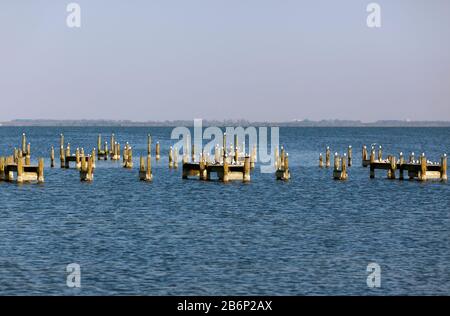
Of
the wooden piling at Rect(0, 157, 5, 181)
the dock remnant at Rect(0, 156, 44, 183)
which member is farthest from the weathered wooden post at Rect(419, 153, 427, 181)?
the wooden piling at Rect(0, 157, 5, 181)

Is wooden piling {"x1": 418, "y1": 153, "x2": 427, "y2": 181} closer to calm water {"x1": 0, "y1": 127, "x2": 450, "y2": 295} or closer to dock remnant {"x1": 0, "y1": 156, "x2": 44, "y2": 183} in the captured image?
calm water {"x1": 0, "y1": 127, "x2": 450, "y2": 295}

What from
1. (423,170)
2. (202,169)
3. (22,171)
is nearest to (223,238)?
(22,171)

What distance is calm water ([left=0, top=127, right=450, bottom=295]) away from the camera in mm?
38812

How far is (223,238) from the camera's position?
170 feet

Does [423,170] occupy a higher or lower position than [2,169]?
lower

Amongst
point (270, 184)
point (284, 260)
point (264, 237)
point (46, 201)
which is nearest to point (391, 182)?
point (270, 184)

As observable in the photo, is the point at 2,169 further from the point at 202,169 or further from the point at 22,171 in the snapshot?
the point at 202,169

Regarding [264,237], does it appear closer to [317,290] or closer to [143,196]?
[317,290]

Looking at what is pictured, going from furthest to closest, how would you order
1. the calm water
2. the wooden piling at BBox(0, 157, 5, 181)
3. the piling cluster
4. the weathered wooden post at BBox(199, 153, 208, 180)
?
the weathered wooden post at BBox(199, 153, 208, 180)
the wooden piling at BBox(0, 157, 5, 181)
the piling cluster
the calm water

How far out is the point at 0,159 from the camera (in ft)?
285

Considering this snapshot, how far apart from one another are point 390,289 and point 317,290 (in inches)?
117

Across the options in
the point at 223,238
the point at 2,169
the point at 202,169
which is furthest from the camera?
the point at 202,169

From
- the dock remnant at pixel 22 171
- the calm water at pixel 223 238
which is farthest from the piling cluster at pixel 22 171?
the calm water at pixel 223 238

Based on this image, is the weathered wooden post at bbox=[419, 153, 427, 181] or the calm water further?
the weathered wooden post at bbox=[419, 153, 427, 181]
